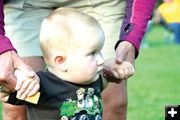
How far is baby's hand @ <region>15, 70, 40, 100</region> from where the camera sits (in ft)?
10.8

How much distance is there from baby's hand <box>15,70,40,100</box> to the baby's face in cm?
28

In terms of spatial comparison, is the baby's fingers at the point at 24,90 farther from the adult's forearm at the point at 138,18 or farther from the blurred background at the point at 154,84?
the blurred background at the point at 154,84

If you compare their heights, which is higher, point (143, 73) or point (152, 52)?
point (152, 52)

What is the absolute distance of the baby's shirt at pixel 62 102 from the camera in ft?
11.6

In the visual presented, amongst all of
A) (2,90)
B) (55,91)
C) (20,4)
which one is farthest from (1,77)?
(20,4)

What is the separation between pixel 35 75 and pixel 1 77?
0.16 metres

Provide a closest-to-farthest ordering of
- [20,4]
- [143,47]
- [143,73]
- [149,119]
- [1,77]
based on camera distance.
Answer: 1. [1,77]
2. [20,4]
3. [149,119]
4. [143,73]
5. [143,47]

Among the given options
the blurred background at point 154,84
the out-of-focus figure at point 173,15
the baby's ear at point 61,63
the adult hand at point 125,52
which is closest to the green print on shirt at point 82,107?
the baby's ear at point 61,63

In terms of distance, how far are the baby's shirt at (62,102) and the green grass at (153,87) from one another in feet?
11.7

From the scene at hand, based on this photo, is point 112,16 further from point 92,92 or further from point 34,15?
point 92,92

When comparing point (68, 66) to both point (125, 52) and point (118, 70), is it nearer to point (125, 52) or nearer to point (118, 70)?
point (118, 70)

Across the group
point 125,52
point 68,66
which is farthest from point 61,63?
point 125,52

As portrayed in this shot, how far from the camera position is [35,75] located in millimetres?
3342

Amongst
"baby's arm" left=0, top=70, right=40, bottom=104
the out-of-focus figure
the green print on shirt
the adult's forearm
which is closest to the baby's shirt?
the green print on shirt
